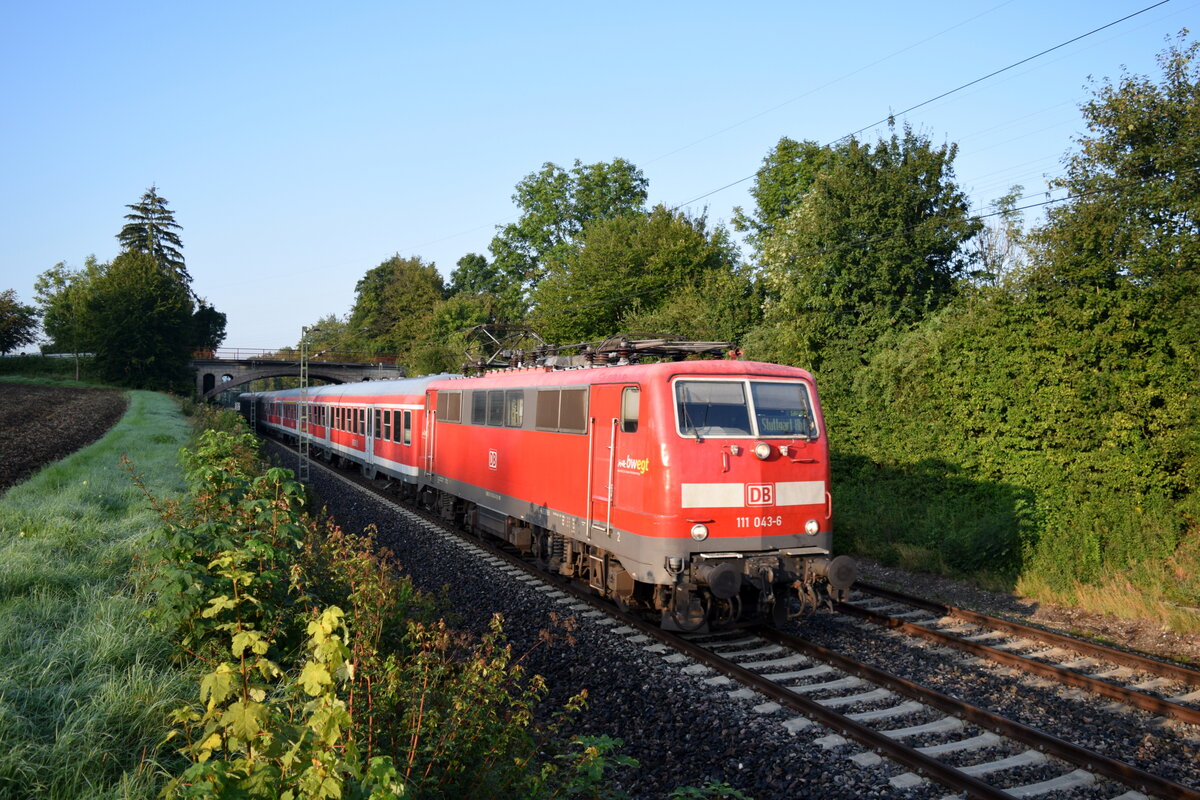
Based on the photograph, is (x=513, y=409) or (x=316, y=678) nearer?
(x=316, y=678)

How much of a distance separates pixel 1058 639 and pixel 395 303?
75858 mm

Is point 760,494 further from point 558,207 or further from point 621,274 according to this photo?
point 558,207

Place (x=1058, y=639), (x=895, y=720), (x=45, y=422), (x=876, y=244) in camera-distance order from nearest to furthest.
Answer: (x=895, y=720)
(x=1058, y=639)
(x=876, y=244)
(x=45, y=422)

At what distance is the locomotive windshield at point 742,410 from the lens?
8.96 m

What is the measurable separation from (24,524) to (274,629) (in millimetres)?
5749

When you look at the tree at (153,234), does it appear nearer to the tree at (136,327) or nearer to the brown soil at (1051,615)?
the tree at (136,327)

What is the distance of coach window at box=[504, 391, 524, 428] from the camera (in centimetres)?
1277

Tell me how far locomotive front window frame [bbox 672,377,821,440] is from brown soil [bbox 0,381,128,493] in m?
13.1

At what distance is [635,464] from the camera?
9.19m

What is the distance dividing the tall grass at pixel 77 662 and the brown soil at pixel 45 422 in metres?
7.44

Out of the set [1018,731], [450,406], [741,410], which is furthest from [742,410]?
[450,406]

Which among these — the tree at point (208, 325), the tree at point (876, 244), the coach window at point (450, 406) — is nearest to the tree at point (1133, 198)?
the tree at point (876, 244)

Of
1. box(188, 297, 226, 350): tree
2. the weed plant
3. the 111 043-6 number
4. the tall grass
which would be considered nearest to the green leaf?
the weed plant

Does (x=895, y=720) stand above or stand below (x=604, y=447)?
below
